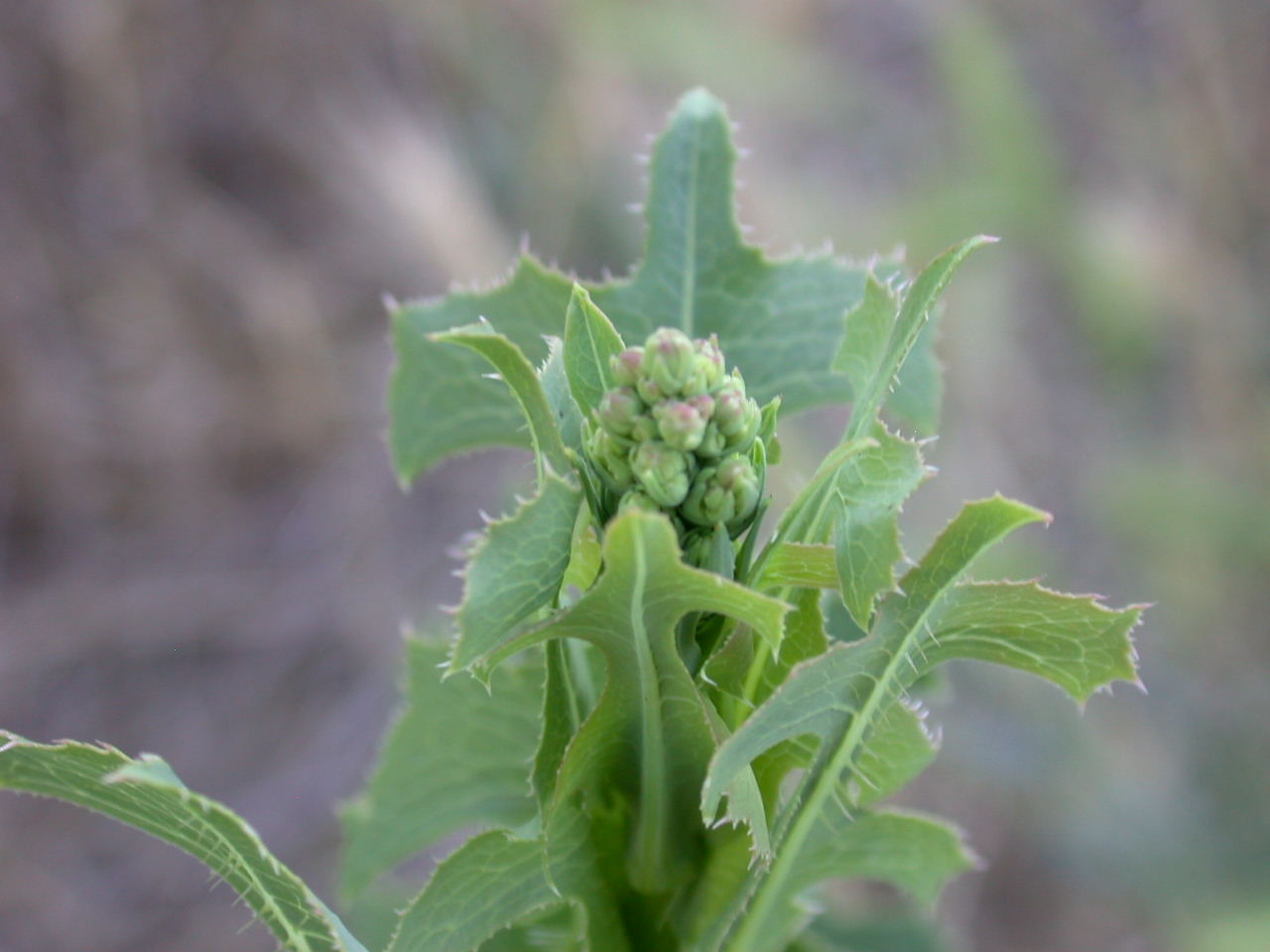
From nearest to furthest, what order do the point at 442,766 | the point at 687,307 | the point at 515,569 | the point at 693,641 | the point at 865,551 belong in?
the point at 515,569, the point at 865,551, the point at 693,641, the point at 687,307, the point at 442,766

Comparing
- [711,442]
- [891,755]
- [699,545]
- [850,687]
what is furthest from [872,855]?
[711,442]

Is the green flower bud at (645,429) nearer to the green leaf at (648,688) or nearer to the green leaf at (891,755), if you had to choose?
the green leaf at (648,688)

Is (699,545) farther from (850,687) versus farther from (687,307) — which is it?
(687,307)

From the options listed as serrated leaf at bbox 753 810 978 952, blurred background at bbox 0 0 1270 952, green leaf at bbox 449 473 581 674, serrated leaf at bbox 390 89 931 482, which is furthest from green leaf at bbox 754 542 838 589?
blurred background at bbox 0 0 1270 952

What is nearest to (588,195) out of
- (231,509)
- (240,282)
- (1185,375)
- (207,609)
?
(240,282)

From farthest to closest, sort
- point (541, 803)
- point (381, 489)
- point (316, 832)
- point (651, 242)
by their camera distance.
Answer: point (381, 489)
point (316, 832)
point (651, 242)
point (541, 803)

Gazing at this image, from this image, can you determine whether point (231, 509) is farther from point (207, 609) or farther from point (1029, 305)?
point (1029, 305)
